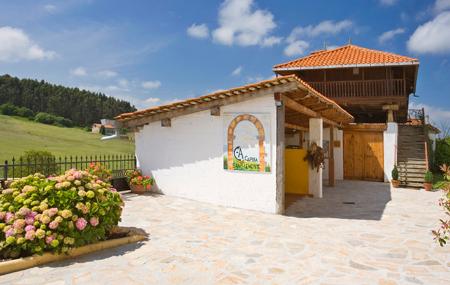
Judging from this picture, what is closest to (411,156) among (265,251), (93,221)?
(265,251)

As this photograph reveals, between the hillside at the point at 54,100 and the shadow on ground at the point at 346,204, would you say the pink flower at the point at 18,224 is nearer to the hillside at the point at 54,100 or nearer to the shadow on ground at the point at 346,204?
the shadow on ground at the point at 346,204

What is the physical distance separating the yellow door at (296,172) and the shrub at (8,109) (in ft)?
208

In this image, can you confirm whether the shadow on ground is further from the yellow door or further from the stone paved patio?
the yellow door

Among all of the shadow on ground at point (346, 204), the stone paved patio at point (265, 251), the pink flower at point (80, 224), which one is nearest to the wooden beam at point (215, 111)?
the stone paved patio at point (265, 251)

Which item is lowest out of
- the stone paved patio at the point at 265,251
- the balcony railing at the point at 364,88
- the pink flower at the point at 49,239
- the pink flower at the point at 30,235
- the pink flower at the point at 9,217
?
the stone paved patio at the point at 265,251

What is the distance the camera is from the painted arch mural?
859 centimetres

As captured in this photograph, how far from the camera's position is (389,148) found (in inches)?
645

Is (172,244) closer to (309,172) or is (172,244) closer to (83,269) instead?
(83,269)

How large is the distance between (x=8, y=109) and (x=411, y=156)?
6572 centimetres

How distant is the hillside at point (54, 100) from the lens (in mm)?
64812

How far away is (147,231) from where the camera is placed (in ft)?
22.1

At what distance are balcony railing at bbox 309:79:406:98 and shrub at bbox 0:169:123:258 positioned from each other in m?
16.4

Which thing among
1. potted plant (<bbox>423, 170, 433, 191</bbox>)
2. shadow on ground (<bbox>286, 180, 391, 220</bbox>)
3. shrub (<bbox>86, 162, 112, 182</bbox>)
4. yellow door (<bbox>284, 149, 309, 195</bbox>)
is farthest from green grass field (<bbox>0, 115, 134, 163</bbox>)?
potted plant (<bbox>423, 170, 433, 191</bbox>)

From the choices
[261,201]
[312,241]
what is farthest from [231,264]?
[261,201]
